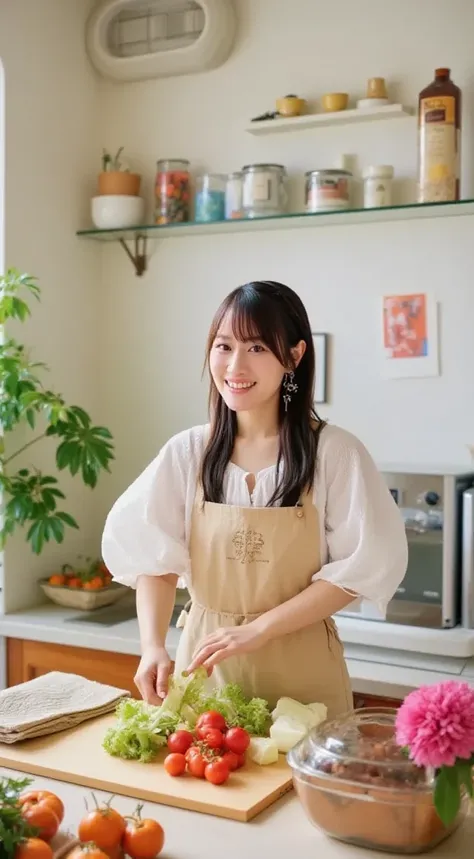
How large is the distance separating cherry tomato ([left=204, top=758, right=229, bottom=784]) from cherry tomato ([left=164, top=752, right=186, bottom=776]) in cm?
4

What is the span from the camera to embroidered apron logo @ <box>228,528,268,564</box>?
6.12 feet

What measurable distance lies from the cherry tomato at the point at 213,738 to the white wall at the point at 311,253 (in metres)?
1.51

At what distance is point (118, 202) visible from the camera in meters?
3.22

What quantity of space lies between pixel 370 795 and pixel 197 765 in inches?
11.8

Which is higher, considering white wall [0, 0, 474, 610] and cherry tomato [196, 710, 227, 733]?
white wall [0, 0, 474, 610]

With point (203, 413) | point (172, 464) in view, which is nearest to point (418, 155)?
point (203, 413)

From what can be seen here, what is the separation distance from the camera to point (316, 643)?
1882mm

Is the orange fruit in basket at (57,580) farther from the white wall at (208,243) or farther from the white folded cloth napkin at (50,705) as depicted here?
the white folded cloth napkin at (50,705)

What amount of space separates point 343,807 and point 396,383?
178 centimetres

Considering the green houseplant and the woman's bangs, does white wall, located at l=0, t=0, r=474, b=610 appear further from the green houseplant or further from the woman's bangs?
the woman's bangs

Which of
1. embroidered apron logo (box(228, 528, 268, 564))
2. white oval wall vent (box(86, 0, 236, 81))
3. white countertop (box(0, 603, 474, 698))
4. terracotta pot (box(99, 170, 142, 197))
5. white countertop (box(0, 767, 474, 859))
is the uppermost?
white oval wall vent (box(86, 0, 236, 81))

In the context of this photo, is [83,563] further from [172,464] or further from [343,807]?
[343,807]

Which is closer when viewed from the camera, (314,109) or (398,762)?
(398,762)

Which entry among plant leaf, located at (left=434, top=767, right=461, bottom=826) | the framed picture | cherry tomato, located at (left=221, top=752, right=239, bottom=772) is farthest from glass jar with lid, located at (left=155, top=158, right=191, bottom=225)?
plant leaf, located at (left=434, top=767, right=461, bottom=826)
